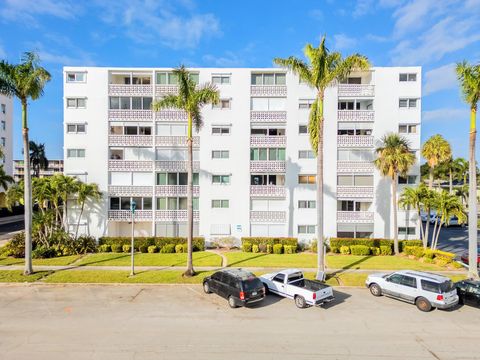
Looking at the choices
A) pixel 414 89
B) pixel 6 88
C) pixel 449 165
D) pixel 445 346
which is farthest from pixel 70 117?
pixel 449 165

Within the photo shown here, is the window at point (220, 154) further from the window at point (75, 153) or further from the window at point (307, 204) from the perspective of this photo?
the window at point (75, 153)

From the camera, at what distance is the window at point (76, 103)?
27906mm

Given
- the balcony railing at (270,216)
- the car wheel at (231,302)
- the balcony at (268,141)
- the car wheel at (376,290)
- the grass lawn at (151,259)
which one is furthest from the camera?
the balcony railing at (270,216)

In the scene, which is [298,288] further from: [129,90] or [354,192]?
[129,90]

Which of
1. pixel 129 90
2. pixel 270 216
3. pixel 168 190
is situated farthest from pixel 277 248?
pixel 129 90

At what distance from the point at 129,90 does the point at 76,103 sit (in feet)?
18.6

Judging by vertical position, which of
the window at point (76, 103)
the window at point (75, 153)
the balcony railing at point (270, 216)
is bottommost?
the balcony railing at point (270, 216)

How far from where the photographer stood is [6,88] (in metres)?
18.1

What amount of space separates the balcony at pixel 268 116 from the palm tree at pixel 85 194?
17.6 meters

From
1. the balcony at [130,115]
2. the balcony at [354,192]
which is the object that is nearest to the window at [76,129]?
the balcony at [130,115]

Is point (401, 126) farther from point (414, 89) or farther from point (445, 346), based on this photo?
point (445, 346)

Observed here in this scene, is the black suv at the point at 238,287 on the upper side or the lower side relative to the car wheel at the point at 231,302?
upper

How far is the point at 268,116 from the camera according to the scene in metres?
28.5

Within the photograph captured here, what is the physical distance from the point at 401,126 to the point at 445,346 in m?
23.2
